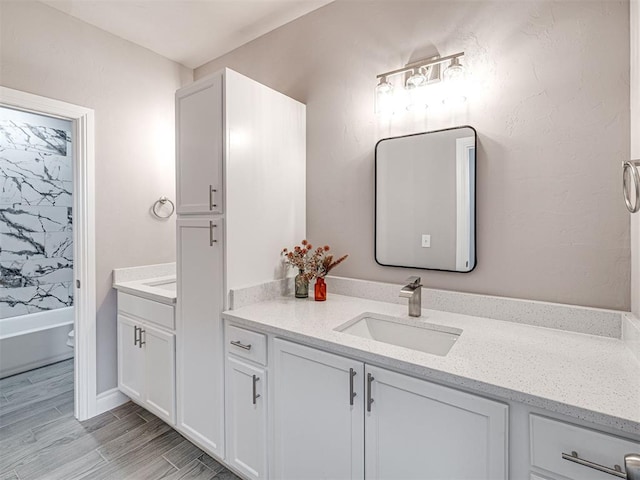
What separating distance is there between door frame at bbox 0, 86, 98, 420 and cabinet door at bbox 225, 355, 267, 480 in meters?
1.29

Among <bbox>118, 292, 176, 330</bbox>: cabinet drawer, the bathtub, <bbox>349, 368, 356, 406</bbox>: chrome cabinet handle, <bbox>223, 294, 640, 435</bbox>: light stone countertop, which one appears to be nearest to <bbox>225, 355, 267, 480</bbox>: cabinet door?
<bbox>223, 294, 640, 435</bbox>: light stone countertop

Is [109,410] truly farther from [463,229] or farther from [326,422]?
[463,229]

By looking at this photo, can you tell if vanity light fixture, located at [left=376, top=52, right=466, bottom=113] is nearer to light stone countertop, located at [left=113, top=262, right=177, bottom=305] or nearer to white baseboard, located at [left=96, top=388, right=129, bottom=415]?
light stone countertop, located at [left=113, top=262, right=177, bottom=305]

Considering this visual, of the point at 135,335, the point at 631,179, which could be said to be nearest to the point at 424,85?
the point at 631,179

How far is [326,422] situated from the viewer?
4.24ft

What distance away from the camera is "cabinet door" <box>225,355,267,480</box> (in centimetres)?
151

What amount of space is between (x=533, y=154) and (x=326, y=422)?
144 cm

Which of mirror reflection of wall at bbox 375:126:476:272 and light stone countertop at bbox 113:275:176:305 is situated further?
light stone countertop at bbox 113:275:176:305

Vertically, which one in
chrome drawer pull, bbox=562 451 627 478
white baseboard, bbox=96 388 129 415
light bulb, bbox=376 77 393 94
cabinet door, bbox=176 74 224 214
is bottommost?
white baseboard, bbox=96 388 129 415

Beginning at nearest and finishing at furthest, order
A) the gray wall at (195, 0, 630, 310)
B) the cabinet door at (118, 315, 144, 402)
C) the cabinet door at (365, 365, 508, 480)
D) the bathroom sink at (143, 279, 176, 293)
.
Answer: the cabinet door at (365, 365, 508, 480), the gray wall at (195, 0, 630, 310), the cabinet door at (118, 315, 144, 402), the bathroom sink at (143, 279, 176, 293)

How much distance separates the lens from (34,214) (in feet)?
11.0

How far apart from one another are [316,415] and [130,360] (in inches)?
63.8

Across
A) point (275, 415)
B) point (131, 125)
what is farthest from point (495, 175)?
point (131, 125)

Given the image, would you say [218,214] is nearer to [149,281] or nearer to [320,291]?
[320,291]
